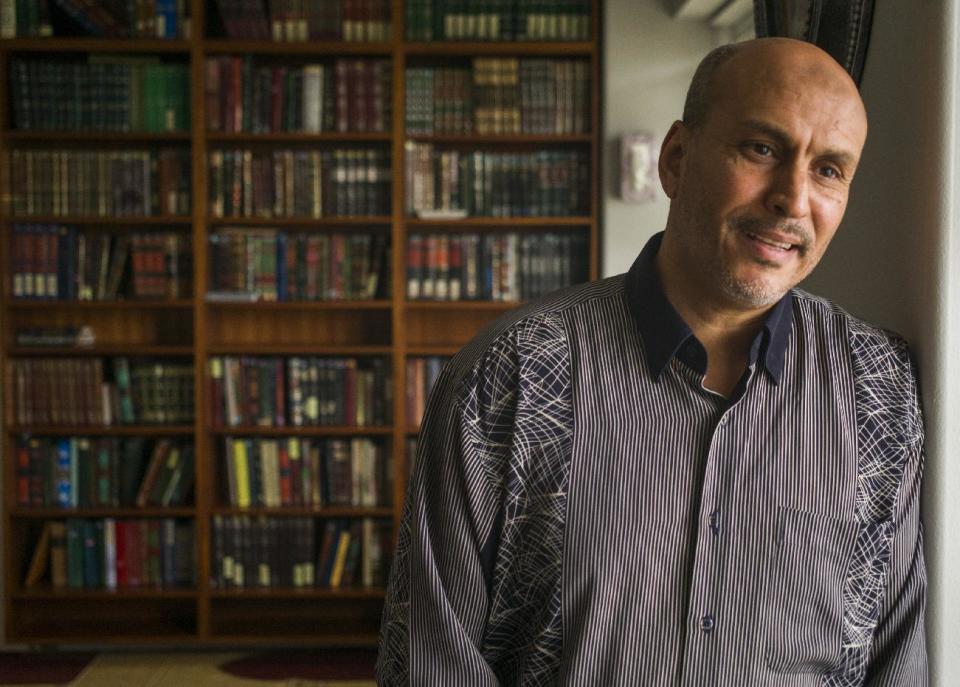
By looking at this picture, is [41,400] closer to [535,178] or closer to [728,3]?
[535,178]

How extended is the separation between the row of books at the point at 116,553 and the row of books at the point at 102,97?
5.35 ft

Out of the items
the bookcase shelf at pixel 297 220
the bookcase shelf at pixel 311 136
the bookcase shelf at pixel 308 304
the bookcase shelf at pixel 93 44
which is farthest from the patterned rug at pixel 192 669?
the bookcase shelf at pixel 93 44

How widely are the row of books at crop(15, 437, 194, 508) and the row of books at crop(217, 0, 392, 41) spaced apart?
68.1 inches

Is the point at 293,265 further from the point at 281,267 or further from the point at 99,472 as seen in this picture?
the point at 99,472

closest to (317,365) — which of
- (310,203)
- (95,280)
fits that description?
(310,203)

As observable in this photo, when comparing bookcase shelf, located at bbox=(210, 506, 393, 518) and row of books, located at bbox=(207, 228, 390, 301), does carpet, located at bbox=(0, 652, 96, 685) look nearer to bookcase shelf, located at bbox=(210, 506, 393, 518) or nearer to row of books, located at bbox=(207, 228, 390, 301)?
bookcase shelf, located at bbox=(210, 506, 393, 518)

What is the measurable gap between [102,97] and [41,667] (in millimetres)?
2309

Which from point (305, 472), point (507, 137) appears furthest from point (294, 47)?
point (305, 472)

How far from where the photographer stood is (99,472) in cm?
400

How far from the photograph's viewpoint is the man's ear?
1.44 m

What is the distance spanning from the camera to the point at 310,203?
3.98 metres

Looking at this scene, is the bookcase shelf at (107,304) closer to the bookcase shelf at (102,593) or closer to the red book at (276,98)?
the red book at (276,98)

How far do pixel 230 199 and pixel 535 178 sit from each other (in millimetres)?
1256

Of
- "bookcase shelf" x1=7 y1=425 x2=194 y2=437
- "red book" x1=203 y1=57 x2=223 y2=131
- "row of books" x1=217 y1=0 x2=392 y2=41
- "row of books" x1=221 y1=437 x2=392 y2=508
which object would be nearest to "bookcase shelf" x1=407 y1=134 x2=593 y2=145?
"row of books" x1=217 y1=0 x2=392 y2=41
